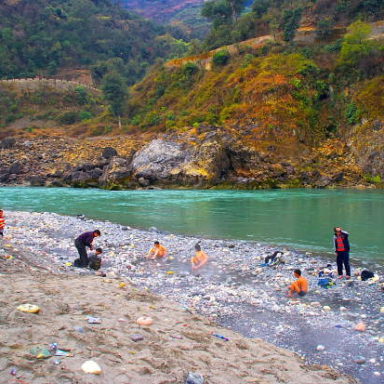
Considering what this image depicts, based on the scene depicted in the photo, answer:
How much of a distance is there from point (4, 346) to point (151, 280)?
6.59 meters

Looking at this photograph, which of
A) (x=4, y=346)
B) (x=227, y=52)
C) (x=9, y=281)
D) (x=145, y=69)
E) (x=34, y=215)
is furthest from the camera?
(x=145, y=69)

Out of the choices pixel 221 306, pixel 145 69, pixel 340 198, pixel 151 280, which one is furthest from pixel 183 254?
pixel 145 69

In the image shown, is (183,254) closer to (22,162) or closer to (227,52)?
(22,162)

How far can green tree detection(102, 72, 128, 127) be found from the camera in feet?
238

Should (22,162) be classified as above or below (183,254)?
above

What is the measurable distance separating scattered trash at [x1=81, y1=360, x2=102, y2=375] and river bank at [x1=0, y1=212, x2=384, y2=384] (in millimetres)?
3940

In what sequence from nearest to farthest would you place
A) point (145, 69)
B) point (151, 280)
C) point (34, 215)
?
point (151, 280)
point (34, 215)
point (145, 69)

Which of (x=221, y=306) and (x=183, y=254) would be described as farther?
(x=183, y=254)

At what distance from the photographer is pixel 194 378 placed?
5.48 meters

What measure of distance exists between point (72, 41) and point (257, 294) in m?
125

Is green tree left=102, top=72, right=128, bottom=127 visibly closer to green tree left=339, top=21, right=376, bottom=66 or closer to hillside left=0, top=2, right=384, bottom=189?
hillside left=0, top=2, right=384, bottom=189

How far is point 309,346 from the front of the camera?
783cm

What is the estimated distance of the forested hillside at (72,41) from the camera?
110m

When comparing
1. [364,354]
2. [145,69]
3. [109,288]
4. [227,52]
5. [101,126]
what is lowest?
[364,354]
